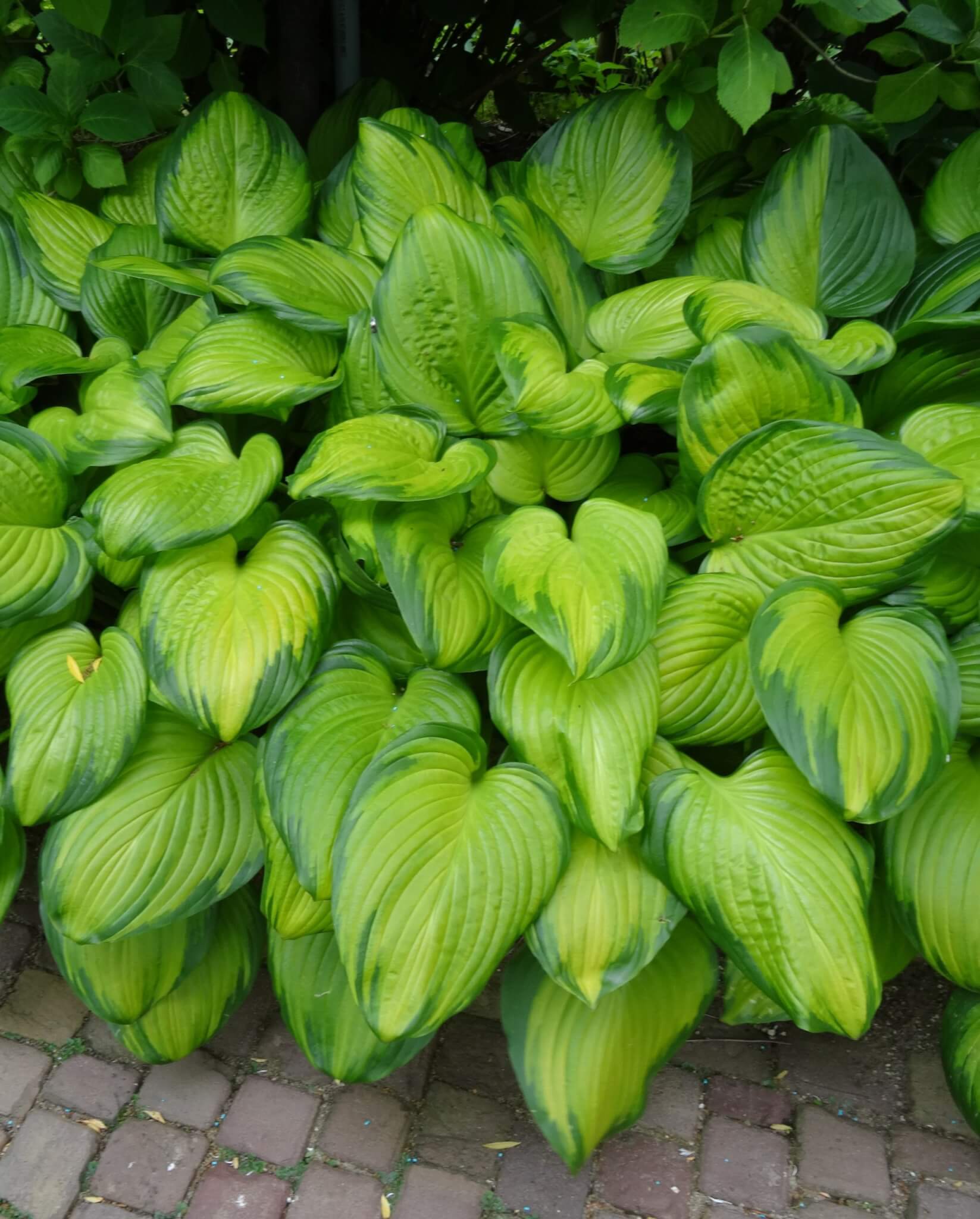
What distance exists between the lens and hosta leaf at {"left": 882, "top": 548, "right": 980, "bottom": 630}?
1.44 m

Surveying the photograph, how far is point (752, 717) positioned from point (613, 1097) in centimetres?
58

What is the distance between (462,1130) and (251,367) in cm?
125

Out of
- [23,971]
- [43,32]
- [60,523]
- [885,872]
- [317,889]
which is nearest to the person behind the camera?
[317,889]

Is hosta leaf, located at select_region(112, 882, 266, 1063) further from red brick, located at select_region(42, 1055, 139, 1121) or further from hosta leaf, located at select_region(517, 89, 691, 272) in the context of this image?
hosta leaf, located at select_region(517, 89, 691, 272)

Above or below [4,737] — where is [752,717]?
above

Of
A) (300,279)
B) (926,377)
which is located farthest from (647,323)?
(300,279)

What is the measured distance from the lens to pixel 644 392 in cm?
150

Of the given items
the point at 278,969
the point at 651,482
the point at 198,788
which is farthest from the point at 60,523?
the point at 651,482

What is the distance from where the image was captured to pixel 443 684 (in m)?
1.47

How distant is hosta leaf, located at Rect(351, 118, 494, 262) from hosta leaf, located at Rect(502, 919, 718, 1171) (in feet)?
4.18

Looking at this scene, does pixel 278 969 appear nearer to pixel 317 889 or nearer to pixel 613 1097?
pixel 317 889

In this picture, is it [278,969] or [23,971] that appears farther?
[23,971]

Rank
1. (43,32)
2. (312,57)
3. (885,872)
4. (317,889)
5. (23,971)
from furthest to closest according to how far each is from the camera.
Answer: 1. (312,57)
2. (43,32)
3. (23,971)
4. (885,872)
5. (317,889)

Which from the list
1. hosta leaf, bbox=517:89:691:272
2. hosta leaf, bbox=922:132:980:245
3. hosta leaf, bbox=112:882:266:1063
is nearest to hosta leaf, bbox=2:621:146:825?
hosta leaf, bbox=112:882:266:1063
